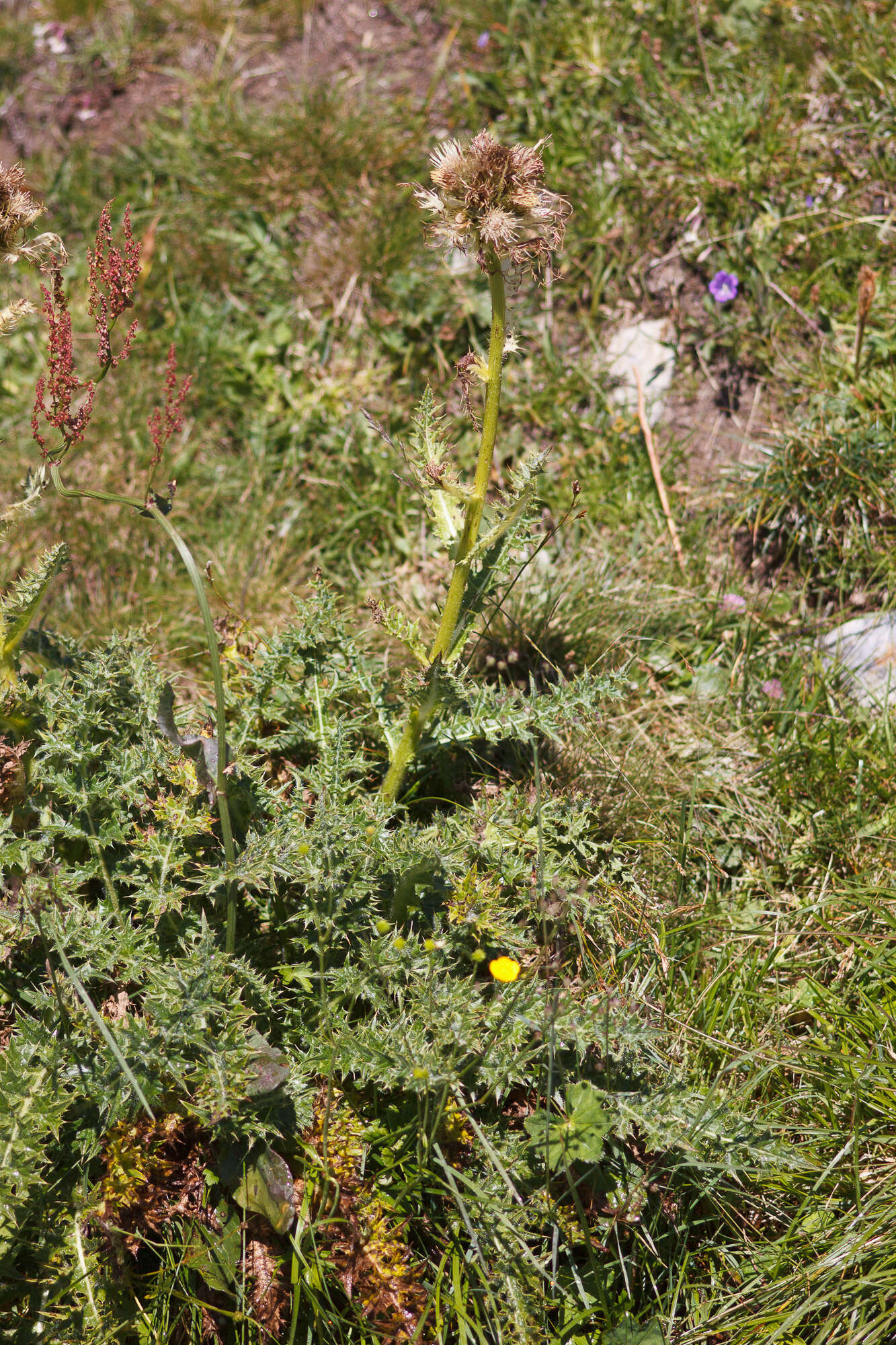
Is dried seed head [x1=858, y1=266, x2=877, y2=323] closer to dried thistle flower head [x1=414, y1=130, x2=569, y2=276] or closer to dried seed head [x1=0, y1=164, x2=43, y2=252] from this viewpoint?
dried thistle flower head [x1=414, y1=130, x2=569, y2=276]

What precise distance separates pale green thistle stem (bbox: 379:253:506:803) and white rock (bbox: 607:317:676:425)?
1682mm

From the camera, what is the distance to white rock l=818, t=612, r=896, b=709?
115 inches

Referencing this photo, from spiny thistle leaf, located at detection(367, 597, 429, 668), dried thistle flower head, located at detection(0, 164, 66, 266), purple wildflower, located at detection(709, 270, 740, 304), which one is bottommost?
purple wildflower, located at detection(709, 270, 740, 304)

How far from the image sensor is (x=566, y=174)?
399 centimetres

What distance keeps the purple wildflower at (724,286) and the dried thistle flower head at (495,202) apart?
1866 millimetres

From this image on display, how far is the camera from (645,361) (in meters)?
3.78

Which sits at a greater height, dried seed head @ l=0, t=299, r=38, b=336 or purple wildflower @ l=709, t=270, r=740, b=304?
dried seed head @ l=0, t=299, r=38, b=336

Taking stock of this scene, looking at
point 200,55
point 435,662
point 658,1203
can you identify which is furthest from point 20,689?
point 200,55

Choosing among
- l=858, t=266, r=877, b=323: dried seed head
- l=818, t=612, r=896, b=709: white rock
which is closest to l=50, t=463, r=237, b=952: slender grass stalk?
l=818, t=612, r=896, b=709: white rock

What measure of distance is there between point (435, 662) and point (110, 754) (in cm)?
82

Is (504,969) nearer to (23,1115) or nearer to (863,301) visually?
(23,1115)

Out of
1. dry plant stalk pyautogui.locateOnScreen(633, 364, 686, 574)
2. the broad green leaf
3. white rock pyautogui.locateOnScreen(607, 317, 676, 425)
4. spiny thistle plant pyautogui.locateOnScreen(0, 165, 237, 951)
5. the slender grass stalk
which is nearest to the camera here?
the slender grass stalk

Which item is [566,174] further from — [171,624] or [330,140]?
[171,624]

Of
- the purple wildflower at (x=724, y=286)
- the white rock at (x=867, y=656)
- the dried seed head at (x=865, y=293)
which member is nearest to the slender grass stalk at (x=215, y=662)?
the white rock at (x=867, y=656)
